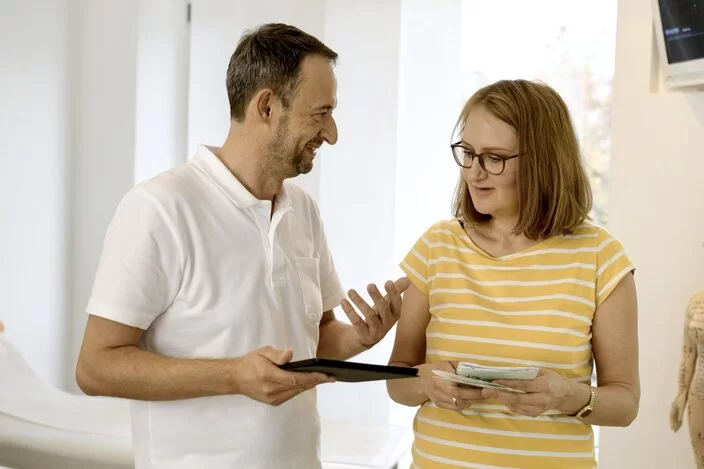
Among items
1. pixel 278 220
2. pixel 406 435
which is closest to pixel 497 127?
pixel 278 220

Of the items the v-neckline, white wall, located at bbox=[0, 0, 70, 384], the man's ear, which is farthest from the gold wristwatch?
white wall, located at bbox=[0, 0, 70, 384]

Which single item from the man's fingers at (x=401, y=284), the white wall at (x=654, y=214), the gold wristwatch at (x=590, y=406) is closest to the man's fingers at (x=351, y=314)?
the man's fingers at (x=401, y=284)

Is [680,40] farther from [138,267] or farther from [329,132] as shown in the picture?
[138,267]

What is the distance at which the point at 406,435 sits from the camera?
3.79 m

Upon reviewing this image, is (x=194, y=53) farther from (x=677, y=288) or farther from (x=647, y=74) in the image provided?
(x=677, y=288)

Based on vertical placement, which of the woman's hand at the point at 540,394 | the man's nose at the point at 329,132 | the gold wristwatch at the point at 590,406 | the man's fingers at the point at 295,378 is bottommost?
the gold wristwatch at the point at 590,406

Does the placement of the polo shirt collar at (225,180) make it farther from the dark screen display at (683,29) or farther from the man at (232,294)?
the dark screen display at (683,29)

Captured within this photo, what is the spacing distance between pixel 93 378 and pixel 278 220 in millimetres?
486

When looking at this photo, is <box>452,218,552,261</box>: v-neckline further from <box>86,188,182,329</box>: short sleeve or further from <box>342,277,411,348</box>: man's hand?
<box>86,188,182,329</box>: short sleeve

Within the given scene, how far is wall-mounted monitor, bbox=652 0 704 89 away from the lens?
320 centimetres

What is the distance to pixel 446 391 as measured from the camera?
5.70 ft

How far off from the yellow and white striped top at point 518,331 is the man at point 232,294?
0.45 ft

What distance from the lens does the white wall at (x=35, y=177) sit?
3641mm

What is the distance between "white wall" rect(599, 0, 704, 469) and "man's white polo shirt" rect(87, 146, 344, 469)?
6.36ft
